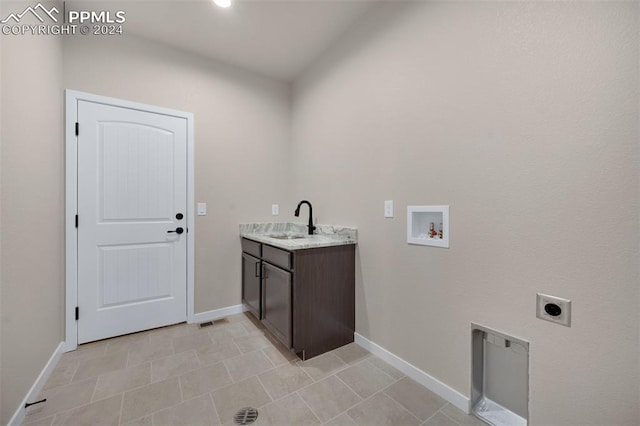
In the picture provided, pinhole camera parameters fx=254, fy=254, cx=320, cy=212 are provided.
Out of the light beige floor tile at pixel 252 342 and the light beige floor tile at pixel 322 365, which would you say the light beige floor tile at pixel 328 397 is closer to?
the light beige floor tile at pixel 322 365

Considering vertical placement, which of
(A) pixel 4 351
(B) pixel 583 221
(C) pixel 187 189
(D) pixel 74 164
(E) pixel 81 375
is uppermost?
(D) pixel 74 164

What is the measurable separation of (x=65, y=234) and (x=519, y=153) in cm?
311

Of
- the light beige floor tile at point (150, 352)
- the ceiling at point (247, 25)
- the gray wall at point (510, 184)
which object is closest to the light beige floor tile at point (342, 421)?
the gray wall at point (510, 184)

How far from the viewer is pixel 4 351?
48.9 inches

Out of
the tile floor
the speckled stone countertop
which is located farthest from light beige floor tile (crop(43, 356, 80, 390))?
the speckled stone countertop

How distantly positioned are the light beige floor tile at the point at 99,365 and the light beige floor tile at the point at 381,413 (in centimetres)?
167

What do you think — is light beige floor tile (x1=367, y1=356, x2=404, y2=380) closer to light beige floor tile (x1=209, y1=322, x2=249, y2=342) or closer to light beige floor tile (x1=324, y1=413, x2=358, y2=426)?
light beige floor tile (x1=324, y1=413, x2=358, y2=426)

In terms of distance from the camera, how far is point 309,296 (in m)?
1.91

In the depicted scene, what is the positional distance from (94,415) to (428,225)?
2.22 m

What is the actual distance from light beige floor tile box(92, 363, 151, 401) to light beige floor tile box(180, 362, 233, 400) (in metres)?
0.26

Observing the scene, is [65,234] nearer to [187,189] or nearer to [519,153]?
[187,189]

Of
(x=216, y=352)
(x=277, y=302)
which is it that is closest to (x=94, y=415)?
(x=216, y=352)

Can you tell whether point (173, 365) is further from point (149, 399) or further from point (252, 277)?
point (252, 277)

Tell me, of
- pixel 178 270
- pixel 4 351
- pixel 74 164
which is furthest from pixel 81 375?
pixel 74 164
